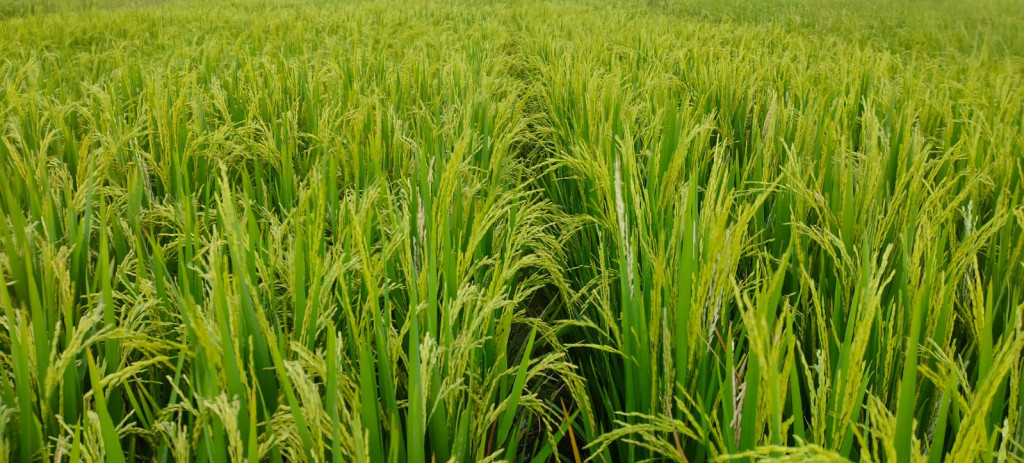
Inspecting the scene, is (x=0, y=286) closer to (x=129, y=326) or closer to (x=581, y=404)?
(x=129, y=326)

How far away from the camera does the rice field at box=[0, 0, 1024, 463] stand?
686 millimetres

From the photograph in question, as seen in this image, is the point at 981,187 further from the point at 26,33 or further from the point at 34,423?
the point at 26,33

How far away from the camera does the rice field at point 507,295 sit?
686 millimetres

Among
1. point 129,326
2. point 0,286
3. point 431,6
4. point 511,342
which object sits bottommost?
point 511,342

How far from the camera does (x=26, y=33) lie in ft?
17.1

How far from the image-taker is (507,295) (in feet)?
3.59

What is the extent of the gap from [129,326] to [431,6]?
28.6ft

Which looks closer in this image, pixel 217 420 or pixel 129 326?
pixel 217 420

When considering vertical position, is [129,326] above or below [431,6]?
below

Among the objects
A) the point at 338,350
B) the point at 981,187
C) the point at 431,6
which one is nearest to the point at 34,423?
the point at 338,350

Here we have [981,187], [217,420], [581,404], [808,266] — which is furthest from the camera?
[981,187]

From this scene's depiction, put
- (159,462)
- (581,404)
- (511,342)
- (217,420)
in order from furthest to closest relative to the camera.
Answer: (511,342)
(581,404)
(159,462)
(217,420)

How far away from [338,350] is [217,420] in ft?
0.49

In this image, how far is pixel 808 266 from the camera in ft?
4.04
